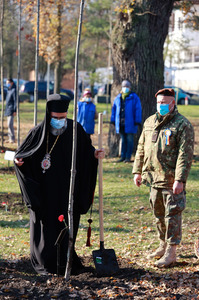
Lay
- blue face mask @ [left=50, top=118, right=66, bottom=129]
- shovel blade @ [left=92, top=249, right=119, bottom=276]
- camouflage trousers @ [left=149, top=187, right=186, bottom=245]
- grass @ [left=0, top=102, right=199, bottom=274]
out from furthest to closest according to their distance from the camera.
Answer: grass @ [left=0, top=102, right=199, bottom=274] < camouflage trousers @ [left=149, top=187, right=186, bottom=245] < shovel blade @ [left=92, top=249, right=119, bottom=276] < blue face mask @ [left=50, top=118, right=66, bottom=129]

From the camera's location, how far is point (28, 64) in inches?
2169

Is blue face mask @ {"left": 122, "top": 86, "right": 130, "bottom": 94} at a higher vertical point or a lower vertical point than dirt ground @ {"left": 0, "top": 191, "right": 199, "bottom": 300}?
higher

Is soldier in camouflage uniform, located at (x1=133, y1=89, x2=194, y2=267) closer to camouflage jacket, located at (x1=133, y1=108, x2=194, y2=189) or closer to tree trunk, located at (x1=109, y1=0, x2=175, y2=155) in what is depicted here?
camouflage jacket, located at (x1=133, y1=108, x2=194, y2=189)

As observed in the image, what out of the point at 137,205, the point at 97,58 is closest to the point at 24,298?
the point at 137,205

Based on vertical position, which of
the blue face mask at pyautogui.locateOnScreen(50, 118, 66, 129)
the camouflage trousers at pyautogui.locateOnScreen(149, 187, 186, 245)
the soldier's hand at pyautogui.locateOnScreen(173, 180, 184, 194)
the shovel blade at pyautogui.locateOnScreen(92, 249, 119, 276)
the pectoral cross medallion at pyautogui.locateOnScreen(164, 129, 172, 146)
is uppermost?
the blue face mask at pyautogui.locateOnScreen(50, 118, 66, 129)

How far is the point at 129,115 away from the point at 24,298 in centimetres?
844

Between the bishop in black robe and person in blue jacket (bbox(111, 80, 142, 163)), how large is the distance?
7162 mm

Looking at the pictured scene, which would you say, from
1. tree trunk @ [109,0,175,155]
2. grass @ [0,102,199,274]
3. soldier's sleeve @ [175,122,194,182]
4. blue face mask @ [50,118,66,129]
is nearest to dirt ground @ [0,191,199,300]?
grass @ [0,102,199,274]

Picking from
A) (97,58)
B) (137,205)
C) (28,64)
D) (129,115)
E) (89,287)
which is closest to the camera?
(89,287)

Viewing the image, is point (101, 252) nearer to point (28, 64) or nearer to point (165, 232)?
point (165, 232)

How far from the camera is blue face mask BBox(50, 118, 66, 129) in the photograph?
5.30 metres

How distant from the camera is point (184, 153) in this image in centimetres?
546

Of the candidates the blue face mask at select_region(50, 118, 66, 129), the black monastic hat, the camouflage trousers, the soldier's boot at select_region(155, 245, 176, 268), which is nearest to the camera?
the black monastic hat

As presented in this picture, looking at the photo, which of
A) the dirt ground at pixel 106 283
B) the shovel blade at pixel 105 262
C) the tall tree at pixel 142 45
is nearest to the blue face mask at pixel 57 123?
the shovel blade at pixel 105 262
